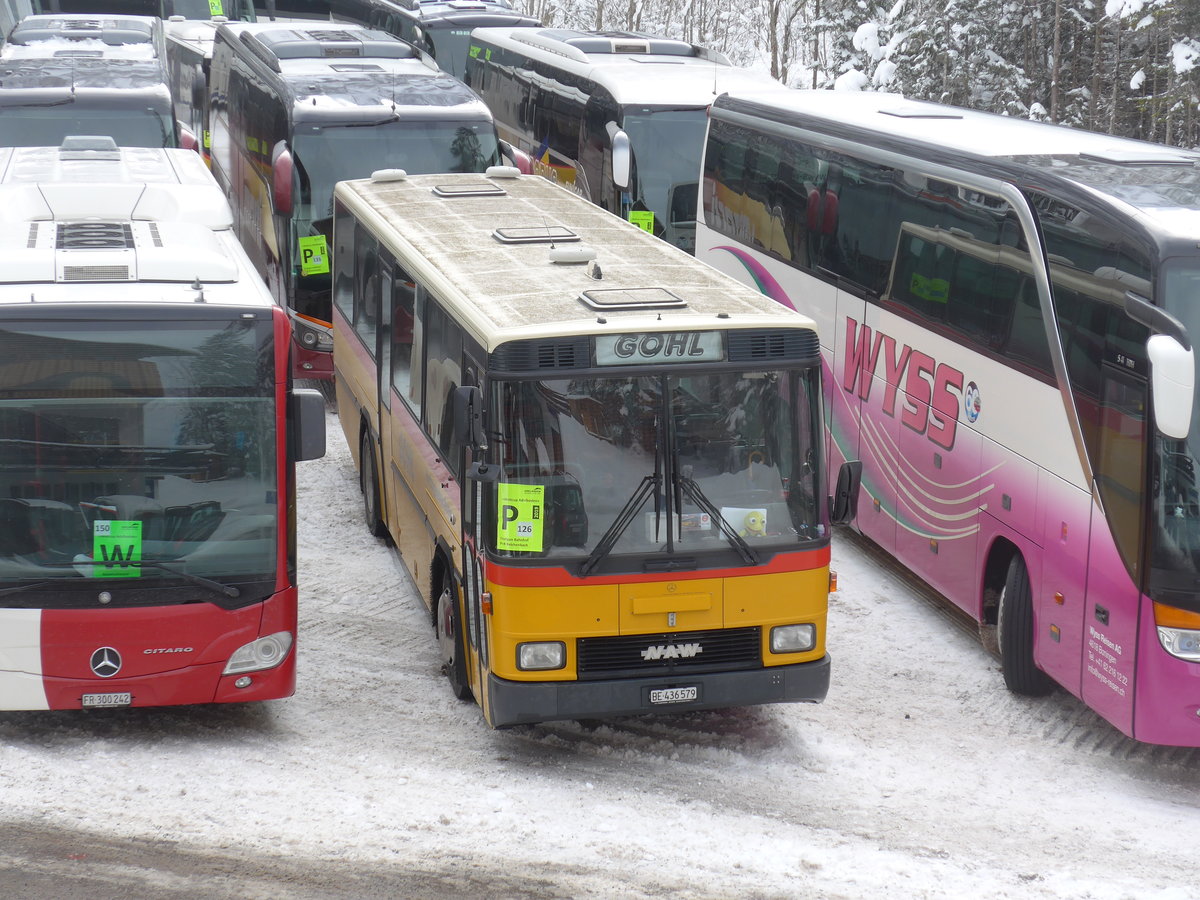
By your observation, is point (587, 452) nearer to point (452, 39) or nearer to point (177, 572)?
point (177, 572)

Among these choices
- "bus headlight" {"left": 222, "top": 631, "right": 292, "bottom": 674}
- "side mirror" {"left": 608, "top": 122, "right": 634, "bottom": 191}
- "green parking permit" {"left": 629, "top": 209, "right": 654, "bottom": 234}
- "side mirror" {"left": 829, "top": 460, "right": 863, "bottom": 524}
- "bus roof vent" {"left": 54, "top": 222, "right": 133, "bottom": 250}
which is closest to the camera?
"side mirror" {"left": 829, "top": 460, "right": 863, "bottom": 524}

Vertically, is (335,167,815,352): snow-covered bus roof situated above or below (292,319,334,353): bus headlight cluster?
above

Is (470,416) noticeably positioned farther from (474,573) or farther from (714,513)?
(714,513)

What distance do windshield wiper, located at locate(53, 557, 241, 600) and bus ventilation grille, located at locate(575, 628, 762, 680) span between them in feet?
6.32

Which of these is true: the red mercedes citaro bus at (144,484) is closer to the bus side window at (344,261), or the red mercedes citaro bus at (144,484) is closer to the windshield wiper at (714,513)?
the windshield wiper at (714,513)

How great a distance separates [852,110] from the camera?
513 inches

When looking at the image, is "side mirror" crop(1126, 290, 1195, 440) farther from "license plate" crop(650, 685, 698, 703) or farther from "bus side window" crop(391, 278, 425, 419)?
"bus side window" crop(391, 278, 425, 419)

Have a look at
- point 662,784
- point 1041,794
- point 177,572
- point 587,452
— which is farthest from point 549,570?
point 1041,794

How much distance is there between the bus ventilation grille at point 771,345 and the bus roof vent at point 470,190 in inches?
197

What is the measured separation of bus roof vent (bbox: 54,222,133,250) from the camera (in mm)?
9102

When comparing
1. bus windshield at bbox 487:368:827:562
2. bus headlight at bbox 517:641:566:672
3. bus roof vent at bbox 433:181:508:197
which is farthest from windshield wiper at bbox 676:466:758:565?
bus roof vent at bbox 433:181:508:197

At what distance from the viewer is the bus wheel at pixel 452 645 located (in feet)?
30.1

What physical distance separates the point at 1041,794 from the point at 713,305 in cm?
327

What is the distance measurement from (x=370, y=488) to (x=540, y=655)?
194 inches
